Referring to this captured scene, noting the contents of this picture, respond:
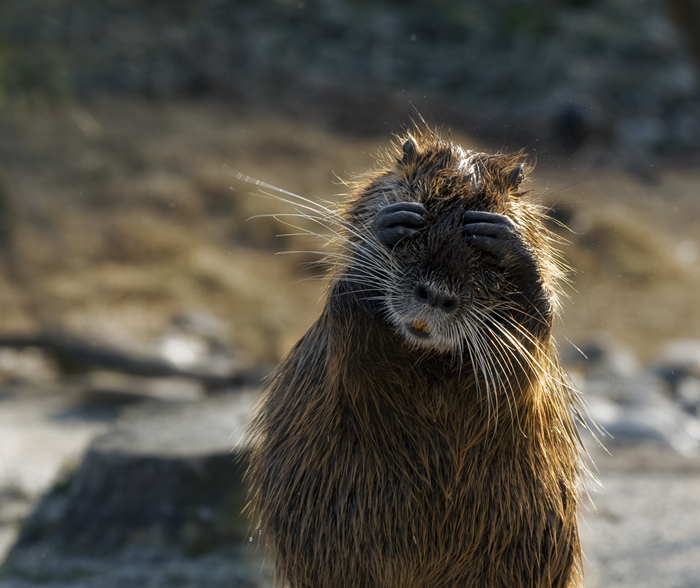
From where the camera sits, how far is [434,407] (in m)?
2.40

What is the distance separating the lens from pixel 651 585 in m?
4.48

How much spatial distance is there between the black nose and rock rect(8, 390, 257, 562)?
2.81m

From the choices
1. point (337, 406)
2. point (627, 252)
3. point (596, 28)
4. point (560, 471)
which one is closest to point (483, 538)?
point (560, 471)

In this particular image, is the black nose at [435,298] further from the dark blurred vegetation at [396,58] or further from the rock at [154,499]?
the dark blurred vegetation at [396,58]

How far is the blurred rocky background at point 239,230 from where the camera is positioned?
4812mm

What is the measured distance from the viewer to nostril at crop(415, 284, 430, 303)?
213 centimetres

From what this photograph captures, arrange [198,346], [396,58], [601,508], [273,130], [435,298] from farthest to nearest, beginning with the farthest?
[396,58] < [273,130] < [198,346] < [601,508] < [435,298]

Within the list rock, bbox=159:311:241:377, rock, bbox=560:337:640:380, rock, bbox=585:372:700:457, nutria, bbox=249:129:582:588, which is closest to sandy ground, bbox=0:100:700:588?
rock, bbox=159:311:241:377

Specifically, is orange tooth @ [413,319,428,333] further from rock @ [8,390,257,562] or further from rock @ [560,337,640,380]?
rock @ [560,337,640,380]

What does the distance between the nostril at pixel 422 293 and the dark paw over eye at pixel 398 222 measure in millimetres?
158

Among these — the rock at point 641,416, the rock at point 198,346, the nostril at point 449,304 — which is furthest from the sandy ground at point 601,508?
the nostril at point 449,304

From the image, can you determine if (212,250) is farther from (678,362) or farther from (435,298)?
(435,298)

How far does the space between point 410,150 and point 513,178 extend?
33 cm

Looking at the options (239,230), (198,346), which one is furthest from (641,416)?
(239,230)
